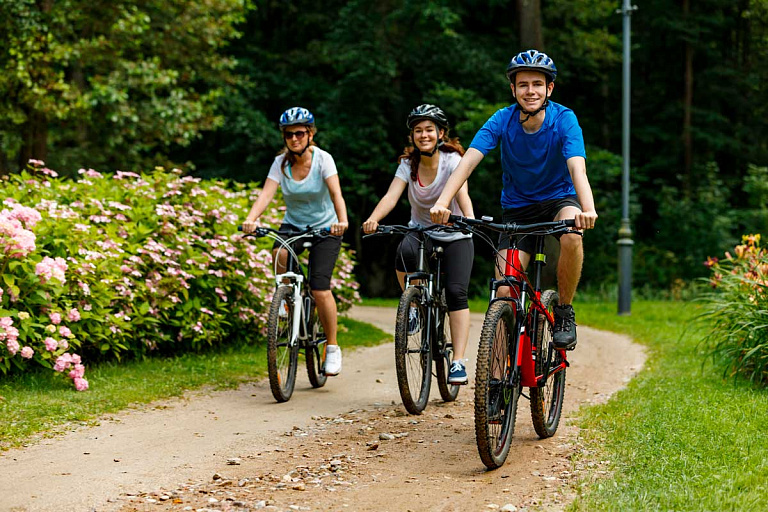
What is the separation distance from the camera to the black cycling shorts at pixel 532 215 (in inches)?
213

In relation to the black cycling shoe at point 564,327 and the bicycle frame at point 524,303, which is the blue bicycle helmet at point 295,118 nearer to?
the bicycle frame at point 524,303

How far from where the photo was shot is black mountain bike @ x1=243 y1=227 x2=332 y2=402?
265 inches

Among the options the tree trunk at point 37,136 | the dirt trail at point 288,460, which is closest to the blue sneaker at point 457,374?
the dirt trail at point 288,460

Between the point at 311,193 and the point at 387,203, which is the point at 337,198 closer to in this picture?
the point at 311,193

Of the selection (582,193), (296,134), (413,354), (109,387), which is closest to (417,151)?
(296,134)

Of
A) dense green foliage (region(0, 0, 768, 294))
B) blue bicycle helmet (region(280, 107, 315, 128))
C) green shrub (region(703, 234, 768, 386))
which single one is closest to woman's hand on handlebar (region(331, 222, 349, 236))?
blue bicycle helmet (region(280, 107, 315, 128))

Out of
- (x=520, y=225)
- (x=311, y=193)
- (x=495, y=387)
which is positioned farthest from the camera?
(x=311, y=193)

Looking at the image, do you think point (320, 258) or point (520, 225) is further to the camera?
point (320, 258)

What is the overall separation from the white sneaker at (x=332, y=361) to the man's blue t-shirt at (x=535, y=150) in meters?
2.46

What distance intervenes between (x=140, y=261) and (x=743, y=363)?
5.23 metres

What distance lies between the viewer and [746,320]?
761 centimetres

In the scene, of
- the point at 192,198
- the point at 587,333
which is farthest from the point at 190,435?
the point at 587,333

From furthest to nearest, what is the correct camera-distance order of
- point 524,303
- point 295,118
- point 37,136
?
point 37,136 < point 295,118 < point 524,303

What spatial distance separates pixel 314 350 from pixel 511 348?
9.17ft
